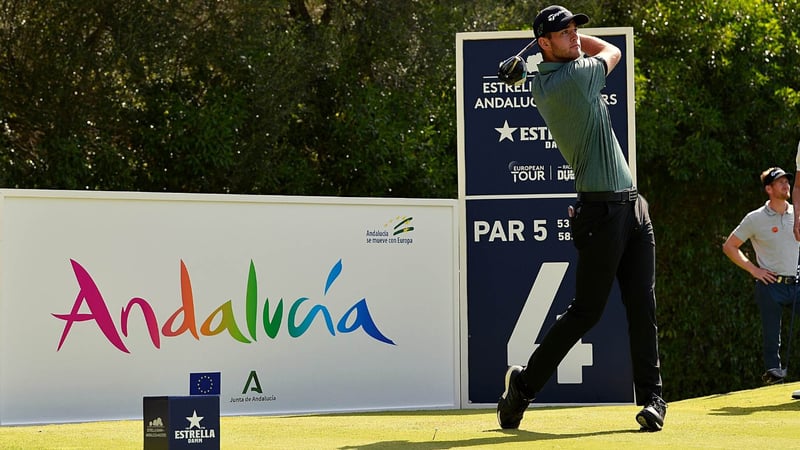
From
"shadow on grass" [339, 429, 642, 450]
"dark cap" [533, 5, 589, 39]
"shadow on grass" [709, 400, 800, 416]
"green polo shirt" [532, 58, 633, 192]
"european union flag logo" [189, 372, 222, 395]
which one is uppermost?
"dark cap" [533, 5, 589, 39]

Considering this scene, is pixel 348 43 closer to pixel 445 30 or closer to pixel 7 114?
pixel 445 30

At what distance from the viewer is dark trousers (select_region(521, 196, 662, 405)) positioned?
18.1 feet

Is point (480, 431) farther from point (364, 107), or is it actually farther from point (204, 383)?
point (364, 107)

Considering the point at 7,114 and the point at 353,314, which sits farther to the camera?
the point at 7,114

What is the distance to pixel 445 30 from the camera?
12375mm

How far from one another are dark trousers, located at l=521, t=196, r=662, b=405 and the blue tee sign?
2127mm

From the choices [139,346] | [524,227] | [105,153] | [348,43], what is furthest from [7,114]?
[524,227]

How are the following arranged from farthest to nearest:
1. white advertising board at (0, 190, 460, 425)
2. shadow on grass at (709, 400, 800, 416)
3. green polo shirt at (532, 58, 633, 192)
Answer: white advertising board at (0, 190, 460, 425) → shadow on grass at (709, 400, 800, 416) → green polo shirt at (532, 58, 633, 192)

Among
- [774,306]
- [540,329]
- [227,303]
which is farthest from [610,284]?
[774,306]

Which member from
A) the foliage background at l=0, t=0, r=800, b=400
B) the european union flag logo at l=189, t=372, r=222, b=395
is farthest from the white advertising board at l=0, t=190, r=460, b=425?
the foliage background at l=0, t=0, r=800, b=400

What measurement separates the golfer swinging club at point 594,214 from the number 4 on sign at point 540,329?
213cm

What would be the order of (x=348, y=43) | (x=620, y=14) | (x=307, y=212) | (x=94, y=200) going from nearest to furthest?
(x=94, y=200)
(x=307, y=212)
(x=348, y=43)
(x=620, y=14)

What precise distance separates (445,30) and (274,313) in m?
5.51

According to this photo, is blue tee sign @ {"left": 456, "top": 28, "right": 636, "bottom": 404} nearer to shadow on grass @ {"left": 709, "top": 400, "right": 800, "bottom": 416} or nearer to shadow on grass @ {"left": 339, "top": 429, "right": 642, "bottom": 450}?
shadow on grass @ {"left": 709, "top": 400, "right": 800, "bottom": 416}
